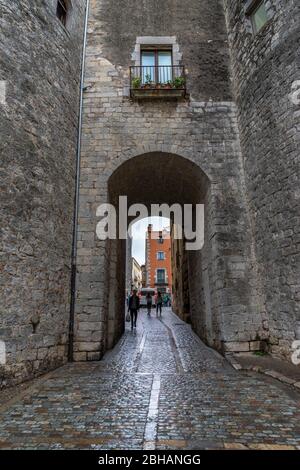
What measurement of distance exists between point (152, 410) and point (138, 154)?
5.10 meters

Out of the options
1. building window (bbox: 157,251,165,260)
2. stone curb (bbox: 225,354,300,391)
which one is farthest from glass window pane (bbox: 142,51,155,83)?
building window (bbox: 157,251,165,260)

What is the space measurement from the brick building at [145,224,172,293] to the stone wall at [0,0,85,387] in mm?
29943

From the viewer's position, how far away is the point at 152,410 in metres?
3.01

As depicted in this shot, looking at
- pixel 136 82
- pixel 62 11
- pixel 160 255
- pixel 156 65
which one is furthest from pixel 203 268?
pixel 160 255

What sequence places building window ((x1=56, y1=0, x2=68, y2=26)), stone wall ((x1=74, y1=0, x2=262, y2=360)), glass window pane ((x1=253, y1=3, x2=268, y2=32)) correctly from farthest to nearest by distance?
building window ((x1=56, y1=0, x2=68, y2=26))
glass window pane ((x1=253, y1=3, x2=268, y2=32))
stone wall ((x1=74, y1=0, x2=262, y2=360))

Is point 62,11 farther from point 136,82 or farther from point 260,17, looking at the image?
point 260,17

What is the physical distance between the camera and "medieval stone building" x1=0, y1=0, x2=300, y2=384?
179 inches

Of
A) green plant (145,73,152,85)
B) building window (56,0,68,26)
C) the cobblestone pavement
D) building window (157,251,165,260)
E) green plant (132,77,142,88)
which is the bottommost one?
the cobblestone pavement

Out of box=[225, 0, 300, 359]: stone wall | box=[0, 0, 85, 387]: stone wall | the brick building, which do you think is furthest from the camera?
the brick building

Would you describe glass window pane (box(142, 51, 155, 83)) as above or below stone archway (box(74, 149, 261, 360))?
above

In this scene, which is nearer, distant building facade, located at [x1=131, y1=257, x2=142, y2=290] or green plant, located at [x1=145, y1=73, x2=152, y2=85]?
green plant, located at [x1=145, y1=73, x2=152, y2=85]

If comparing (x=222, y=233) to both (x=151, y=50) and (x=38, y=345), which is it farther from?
(x=151, y=50)

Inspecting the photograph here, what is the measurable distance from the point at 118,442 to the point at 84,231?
412 centimetres

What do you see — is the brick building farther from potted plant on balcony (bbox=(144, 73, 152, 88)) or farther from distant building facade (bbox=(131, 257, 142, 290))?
potted plant on balcony (bbox=(144, 73, 152, 88))
